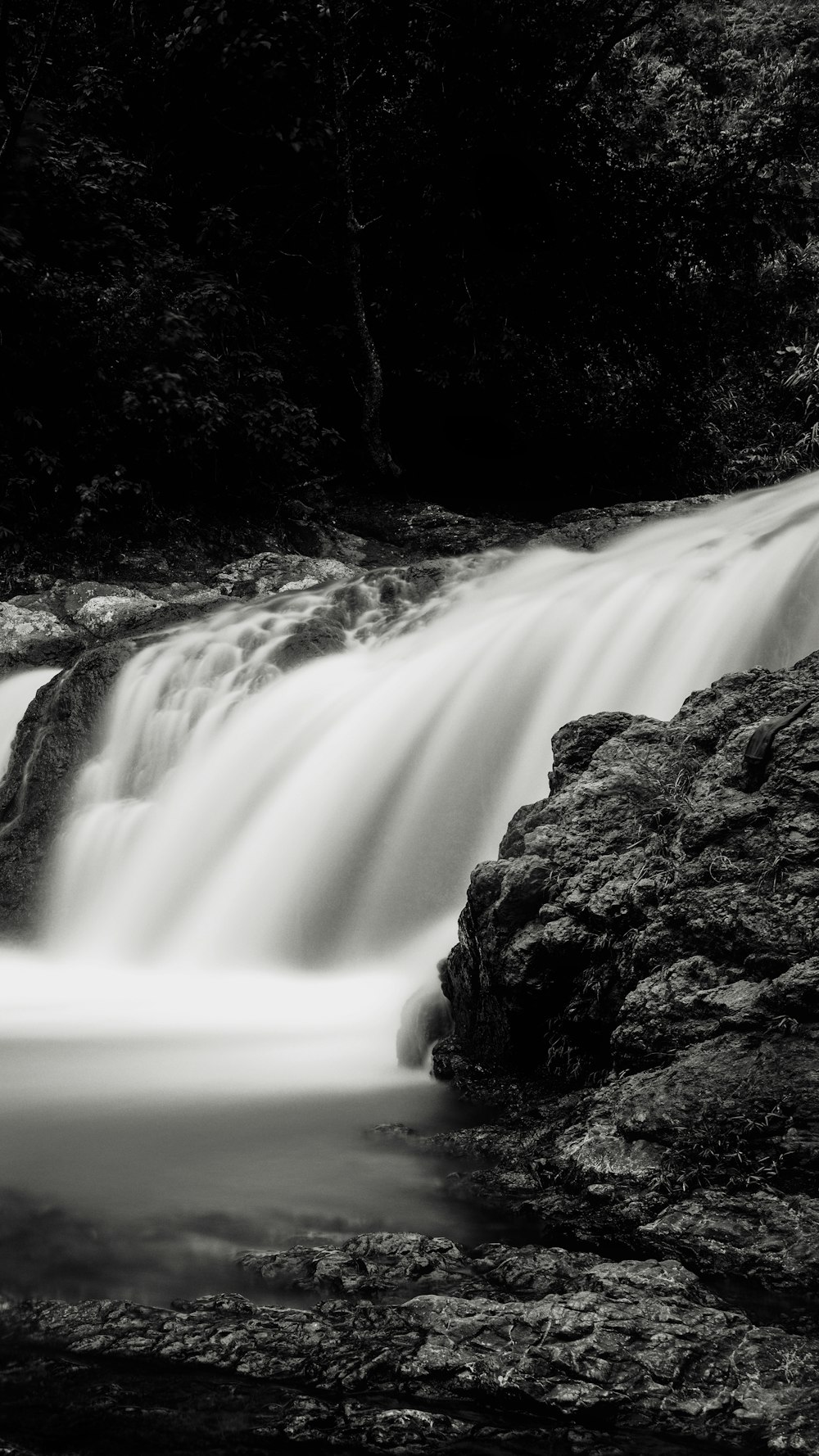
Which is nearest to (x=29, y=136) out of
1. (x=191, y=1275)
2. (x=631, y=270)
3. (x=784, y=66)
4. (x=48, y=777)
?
(x=631, y=270)

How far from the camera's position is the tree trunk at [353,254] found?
13695 millimetres

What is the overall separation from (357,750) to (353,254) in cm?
987

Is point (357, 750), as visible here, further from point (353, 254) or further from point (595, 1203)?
point (353, 254)

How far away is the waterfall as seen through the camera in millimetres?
5309

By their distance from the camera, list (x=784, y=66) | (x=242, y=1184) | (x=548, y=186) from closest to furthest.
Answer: (x=242, y=1184) < (x=548, y=186) < (x=784, y=66)

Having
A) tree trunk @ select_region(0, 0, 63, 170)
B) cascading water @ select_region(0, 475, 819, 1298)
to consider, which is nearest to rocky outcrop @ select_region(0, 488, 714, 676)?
cascading water @ select_region(0, 475, 819, 1298)

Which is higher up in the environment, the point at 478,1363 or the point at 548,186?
the point at 548,186

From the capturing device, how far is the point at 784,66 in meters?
16.9

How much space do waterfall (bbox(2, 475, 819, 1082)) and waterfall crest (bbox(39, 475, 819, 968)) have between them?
15 mm

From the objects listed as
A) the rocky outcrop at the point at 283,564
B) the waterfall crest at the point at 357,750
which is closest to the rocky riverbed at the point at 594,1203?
the waterfall crest at the point at 357,750

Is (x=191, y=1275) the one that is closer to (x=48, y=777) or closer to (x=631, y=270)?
(x=48, y=777)

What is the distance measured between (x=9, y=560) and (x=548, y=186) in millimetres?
8745

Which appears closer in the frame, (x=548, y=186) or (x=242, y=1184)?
(x=242, y=1184)

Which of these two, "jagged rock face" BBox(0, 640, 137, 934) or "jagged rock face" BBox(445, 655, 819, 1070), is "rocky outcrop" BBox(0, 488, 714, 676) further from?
"jagged rock face" BBox(445, 655, 819, 1070)
